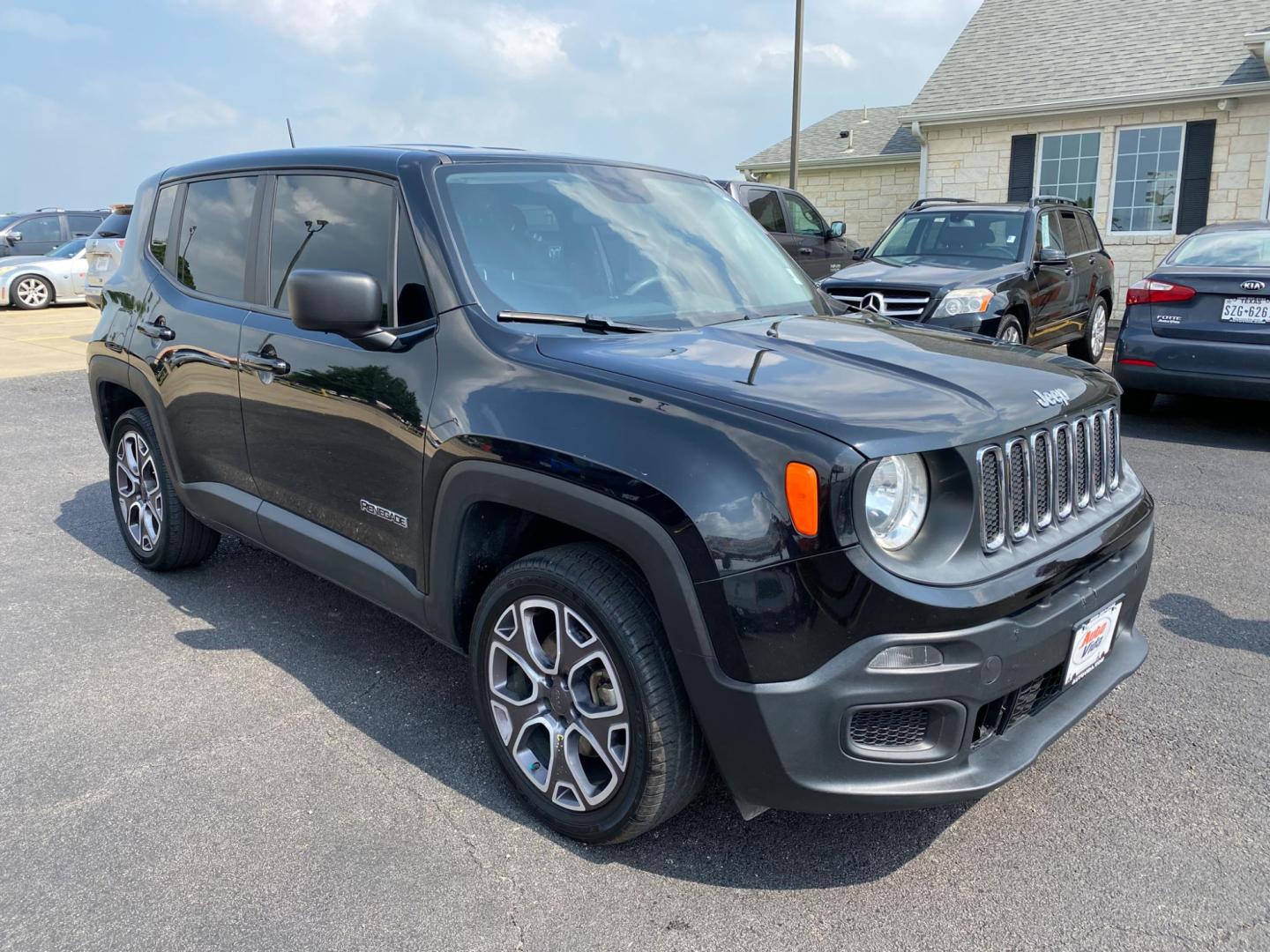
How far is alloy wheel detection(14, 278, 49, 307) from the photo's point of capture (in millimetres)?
18453

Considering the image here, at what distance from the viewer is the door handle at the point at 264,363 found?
3.53 m

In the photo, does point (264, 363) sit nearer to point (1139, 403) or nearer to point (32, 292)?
point (1139, 403)

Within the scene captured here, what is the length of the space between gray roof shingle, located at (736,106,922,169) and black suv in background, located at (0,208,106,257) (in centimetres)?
1447

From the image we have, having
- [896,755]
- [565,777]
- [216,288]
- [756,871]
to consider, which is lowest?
[756,871]

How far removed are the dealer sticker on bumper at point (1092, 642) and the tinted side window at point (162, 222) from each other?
3.96m

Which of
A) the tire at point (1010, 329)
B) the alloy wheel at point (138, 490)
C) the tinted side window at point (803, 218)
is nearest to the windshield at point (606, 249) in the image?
the alloy wheel at point (138, 490)

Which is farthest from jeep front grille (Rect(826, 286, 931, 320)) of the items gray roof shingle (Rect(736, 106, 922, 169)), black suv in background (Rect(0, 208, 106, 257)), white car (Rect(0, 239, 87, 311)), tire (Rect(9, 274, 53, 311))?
black suv in background (Rect(0, 208, 106, 257))

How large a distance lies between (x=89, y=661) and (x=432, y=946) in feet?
7.62

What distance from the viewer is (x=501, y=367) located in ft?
9.23

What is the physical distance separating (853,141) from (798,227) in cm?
1035

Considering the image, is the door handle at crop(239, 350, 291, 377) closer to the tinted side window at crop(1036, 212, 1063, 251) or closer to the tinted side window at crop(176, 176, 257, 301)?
the tinted side window at crop(176, 176, 257, 301)

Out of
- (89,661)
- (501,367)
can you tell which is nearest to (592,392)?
(501,367)

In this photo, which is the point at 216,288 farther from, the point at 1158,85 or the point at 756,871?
the point at 1158,85

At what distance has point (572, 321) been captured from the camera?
2994 mm
